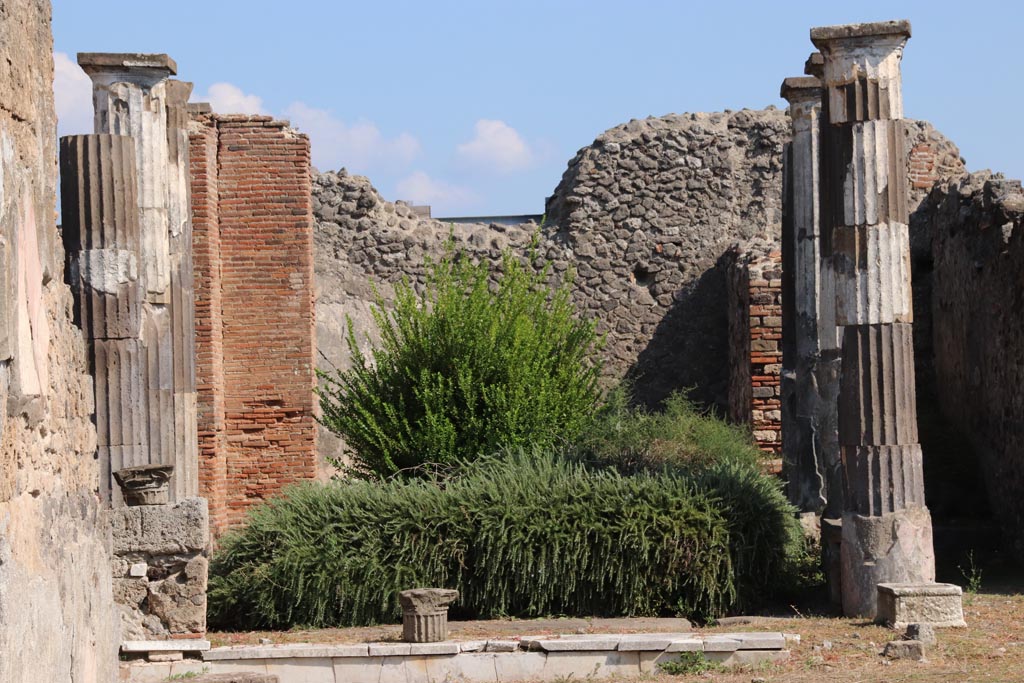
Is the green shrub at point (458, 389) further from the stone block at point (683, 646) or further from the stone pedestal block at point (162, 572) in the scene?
the stone block at point (683, 646)

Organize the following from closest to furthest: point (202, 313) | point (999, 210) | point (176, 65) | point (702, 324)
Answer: point (176, 65) → point (999, 210) → point (202, 313) → point (702, 324)

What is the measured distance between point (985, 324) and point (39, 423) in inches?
427

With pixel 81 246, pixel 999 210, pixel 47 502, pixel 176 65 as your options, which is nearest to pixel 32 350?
pixel 47 502

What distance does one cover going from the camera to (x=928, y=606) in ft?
30.1

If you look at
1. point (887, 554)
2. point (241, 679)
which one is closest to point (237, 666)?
point (241, 679)

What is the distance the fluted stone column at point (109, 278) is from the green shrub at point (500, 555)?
120cm

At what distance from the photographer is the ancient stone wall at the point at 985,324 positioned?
479 inches

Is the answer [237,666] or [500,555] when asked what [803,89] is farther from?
[237,666]

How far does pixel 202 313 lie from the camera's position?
14273 millimetres

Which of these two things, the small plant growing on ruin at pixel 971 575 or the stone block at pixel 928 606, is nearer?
the stone block at pixel 928 606

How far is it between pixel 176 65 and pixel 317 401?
518 cm

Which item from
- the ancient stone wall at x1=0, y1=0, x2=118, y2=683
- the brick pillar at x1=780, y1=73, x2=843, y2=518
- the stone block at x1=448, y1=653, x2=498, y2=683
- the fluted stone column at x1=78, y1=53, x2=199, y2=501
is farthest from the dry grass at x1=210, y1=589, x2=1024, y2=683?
the ancient stone wall at x1=0, y1=0, x2=118, y2=683

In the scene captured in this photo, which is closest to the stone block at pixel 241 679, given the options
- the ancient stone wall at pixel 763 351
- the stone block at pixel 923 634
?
the stone block at pixel 923 634

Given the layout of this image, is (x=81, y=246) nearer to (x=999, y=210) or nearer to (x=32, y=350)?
(x=32, y=350)
